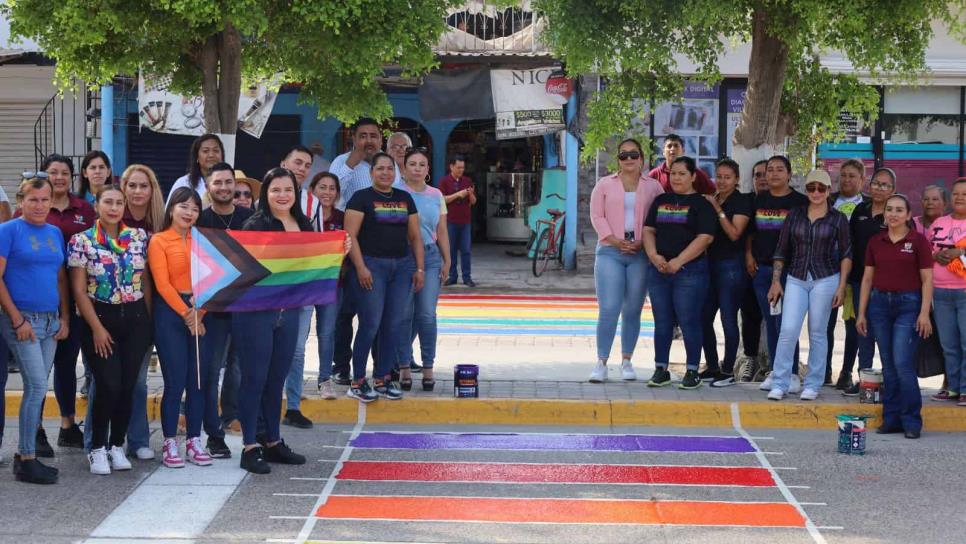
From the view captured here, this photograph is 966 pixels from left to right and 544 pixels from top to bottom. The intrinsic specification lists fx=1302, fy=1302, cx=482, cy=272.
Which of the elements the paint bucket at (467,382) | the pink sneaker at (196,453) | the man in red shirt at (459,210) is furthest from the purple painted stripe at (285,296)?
the man in red shirt at (459,210)

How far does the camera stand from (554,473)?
8.45 metres

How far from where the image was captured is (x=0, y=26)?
2161 centimetres

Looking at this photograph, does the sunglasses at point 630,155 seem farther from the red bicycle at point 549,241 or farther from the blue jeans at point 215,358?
the red bicycle at point 549,241

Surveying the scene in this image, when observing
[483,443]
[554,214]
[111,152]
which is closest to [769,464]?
[483,443]

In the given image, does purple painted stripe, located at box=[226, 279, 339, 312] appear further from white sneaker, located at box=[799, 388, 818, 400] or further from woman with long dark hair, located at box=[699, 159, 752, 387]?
white sneaker, located at box=[799, 388, 818, 400]

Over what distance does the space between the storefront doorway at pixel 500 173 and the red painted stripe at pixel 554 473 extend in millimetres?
16389

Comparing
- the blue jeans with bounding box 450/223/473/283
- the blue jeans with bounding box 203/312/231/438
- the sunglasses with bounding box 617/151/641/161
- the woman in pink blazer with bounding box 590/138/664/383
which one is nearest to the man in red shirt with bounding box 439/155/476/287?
the blue jeans with bounding box 450/223/473/283

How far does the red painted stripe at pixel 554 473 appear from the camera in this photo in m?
8.26

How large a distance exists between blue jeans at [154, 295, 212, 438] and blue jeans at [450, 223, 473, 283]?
425 inches

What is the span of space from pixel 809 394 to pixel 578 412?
1.89 metres

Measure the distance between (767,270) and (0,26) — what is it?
15499 millimetres

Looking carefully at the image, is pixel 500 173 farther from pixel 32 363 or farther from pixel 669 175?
pixel 32 363

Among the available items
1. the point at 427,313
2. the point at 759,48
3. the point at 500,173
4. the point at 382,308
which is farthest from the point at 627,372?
the point at 500,173

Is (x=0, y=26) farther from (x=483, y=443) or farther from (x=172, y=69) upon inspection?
(x=483, y=443)
